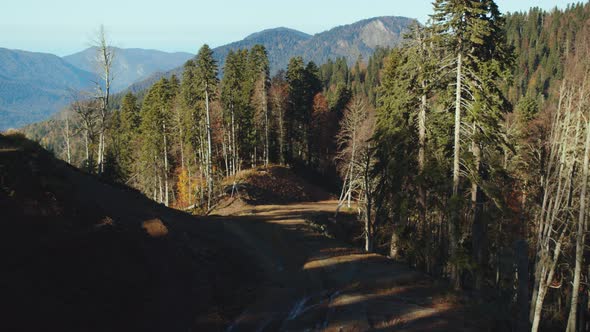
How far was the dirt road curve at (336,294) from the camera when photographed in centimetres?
1296

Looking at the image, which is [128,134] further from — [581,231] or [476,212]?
[581,231]

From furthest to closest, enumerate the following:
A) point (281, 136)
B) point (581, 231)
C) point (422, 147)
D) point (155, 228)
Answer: point (281, 136), point (422, 147), point (155, 228), point (581, 231)

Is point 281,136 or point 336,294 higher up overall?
point 281,136

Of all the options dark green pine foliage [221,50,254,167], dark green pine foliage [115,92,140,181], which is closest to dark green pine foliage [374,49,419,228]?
dark green pine foliage [221,50,254,167]

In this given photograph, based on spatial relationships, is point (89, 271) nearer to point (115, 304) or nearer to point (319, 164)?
point (115, 304)

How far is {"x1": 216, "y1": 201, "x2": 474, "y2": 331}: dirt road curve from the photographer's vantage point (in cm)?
1296

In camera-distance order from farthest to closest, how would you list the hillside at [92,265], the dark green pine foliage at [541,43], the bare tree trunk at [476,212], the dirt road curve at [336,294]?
1. the dark green pine foliage at [541,43]
2. the bare tree trunk at [476,212]
3. the dirt road curve at [336,294]
4. the hillside at [92,265]

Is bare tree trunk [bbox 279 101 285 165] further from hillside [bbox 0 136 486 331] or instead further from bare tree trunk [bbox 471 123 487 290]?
bare tree trunk [bbox 471 123 487 290]

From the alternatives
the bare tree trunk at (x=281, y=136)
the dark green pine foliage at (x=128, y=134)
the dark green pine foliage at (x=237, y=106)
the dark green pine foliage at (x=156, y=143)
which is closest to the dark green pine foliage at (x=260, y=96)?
the dark green pine foliage at (x=237, y=106)

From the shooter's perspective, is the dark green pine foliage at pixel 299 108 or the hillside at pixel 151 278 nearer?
the hillside at pixel 151 278

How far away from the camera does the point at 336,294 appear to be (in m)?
15.3

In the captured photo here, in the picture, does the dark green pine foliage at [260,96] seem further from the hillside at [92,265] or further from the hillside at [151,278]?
the hillside at [92,265]

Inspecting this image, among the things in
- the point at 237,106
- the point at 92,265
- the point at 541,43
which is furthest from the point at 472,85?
the point at 541,43

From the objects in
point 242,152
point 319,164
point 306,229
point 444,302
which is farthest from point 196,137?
point 444,302
